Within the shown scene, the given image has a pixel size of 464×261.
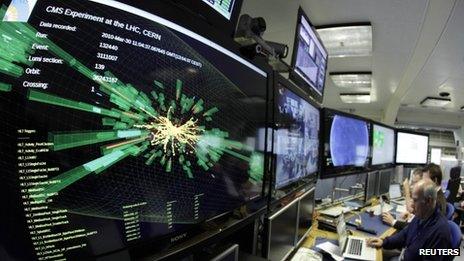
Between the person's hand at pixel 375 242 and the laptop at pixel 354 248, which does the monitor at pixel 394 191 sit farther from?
the laptop at pixel 354 248

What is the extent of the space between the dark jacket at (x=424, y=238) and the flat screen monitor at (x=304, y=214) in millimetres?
778

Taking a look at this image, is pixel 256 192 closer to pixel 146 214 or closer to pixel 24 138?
pixel 146 214

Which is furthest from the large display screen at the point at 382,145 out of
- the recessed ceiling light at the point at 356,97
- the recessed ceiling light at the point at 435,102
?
the recessed ceiling light at the point at 435,102

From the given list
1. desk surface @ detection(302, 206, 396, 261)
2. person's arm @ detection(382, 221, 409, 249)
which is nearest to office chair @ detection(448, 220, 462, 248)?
person's arm @ detection(382, 221, 409, 249)

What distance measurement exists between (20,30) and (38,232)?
0.32m

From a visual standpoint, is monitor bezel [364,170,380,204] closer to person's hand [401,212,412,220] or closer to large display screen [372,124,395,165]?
large display screen [372,124,395,165]

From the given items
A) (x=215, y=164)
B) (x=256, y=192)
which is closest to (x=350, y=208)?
(x=256, y=192)

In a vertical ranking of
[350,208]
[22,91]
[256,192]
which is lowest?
[350,208]

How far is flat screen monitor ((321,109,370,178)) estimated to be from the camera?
2.14 m

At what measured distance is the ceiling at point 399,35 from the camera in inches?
111

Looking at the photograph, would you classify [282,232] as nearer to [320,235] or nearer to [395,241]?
[320,235]

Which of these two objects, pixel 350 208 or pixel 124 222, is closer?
pixel 124 222

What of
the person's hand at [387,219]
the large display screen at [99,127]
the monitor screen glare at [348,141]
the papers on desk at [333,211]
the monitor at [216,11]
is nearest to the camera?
the large display screen at [99,127]

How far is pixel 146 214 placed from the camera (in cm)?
62
